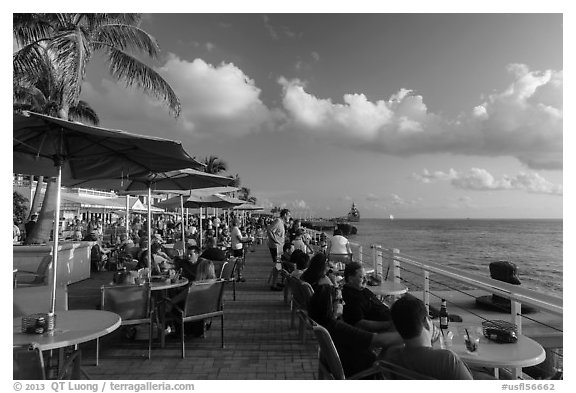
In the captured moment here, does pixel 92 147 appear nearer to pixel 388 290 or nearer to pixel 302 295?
pixel 302 295

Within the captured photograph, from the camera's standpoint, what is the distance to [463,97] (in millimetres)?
6098

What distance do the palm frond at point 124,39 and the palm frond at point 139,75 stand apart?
352mm

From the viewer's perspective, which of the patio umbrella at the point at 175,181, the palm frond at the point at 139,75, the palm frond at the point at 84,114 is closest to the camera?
the patio umbrella at the point at 175,181

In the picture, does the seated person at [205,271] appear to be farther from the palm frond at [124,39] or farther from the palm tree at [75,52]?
the palm frond at [124,39]

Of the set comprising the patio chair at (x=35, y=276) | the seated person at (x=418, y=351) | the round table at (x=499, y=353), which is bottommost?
the patio chair at (x=35, y=276)

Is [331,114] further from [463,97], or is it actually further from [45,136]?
[45,136]

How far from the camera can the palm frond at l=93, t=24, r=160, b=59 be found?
11.4 meters

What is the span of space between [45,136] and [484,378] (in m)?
4.17

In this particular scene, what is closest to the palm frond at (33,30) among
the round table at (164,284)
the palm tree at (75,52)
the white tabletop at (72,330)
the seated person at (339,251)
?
the palm tree at (75,52)

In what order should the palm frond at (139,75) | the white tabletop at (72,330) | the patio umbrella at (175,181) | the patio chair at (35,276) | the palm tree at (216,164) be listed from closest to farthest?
the white tabletop at (72,330) < the patio umbrella at (175,181) < the patio chair at (35,276) < the palm frond at (139,75) < the palm tree at (216,164)

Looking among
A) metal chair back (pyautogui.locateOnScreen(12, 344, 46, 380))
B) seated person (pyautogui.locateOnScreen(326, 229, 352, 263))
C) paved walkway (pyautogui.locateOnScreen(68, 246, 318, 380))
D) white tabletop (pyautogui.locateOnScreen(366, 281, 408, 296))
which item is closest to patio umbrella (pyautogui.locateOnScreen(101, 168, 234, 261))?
paved walkway (pyautogui.locateOnScreen(68, 246, 318, 380))

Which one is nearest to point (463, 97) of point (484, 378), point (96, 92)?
point (484, 378)

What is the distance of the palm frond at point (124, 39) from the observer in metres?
11.4
